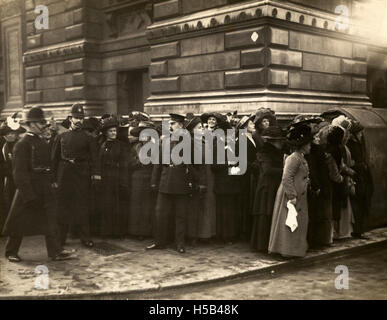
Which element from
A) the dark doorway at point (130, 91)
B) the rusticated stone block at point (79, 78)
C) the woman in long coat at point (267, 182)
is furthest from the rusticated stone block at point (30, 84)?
the woman in long coat at point (267, 182)

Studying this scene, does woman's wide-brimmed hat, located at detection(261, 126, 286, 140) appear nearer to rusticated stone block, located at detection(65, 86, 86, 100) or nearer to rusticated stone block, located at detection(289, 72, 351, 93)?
rusticated stone block, located at detection(289, 72, 351, 93)

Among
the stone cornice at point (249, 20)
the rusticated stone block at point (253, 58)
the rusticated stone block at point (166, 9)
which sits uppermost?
the rusticated stone block at point (166, 9)

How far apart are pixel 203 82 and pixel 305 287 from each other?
5.91m

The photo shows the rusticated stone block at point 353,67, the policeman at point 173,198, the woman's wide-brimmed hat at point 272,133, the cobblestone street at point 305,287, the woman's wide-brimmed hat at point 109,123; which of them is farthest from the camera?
the rusticated stone block at point 353,67

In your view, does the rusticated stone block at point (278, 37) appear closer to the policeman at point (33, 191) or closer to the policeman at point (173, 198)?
the policeman at point (173, 198)

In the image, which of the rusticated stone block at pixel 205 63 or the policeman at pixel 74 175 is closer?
the policeman at pixel 74 175

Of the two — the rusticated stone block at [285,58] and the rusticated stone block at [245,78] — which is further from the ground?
the rusticated stone block at [285,58]

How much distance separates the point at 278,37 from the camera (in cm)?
1005

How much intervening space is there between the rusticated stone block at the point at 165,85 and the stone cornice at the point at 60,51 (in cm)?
304

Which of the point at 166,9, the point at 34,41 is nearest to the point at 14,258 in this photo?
the point at 166,9

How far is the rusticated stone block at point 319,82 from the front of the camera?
34.6 ft

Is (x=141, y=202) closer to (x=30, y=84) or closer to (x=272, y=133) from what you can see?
(x=272, y=133)

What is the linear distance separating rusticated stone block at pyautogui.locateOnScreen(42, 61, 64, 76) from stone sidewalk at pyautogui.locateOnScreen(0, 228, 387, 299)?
785cm

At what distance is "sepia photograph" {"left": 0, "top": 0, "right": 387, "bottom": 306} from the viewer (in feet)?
21.3
